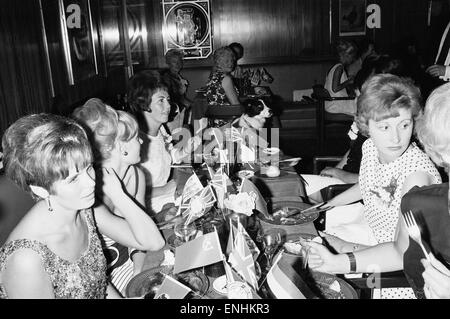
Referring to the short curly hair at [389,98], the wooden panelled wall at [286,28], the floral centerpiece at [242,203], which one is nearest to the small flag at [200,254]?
the floral centerpiece at [242,203]

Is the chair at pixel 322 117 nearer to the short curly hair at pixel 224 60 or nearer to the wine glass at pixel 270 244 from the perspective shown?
the short curly hair at pixel 224 60

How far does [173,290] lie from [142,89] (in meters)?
2.18

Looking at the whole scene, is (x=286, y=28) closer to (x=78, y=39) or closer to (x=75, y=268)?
(x=78, y=39)

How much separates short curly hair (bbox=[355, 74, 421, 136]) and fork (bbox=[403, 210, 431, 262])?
2.08 ft

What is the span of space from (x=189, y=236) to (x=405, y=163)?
1.05 metres

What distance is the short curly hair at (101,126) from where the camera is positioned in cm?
205

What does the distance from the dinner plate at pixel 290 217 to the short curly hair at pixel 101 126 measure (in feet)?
2.75

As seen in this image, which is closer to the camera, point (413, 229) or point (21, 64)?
point (413, 229)

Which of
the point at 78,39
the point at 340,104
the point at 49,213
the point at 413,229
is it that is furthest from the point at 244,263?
the point at 340,104

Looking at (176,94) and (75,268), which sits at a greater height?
(176,94)

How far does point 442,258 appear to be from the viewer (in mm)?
1354

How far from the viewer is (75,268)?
1.52 metres
